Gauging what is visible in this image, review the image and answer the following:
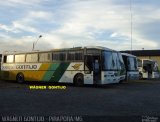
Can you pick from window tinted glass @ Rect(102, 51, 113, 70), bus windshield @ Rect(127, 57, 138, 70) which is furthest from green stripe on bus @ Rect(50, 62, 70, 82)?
bus windshield @ Rect(127, 57, 138, 70)

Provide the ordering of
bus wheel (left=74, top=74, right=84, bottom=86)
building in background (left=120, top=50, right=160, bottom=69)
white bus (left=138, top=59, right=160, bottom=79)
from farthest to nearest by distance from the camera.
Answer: building in background (left=120, top=50, right=160, bottom=69) → white bus (left=138, top=59, right=160, bottom=79) → bus wheel (left=74, top=74, right=84, bottom=86)

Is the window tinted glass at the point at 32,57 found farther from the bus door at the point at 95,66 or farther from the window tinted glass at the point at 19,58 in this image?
the bus door at the point at 95,66

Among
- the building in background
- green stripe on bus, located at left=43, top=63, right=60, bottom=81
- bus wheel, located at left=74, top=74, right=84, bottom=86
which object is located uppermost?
the building in background

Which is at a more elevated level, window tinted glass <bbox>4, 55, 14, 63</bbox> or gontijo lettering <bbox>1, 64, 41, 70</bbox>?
window tinted glass <bbox>4, 55, 14, 63</bbox>

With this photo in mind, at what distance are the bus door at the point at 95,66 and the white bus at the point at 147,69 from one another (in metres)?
17.0

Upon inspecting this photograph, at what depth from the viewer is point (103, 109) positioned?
42.6ft

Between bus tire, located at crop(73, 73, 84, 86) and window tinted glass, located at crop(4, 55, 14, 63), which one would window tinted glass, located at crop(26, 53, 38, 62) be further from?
bus tire, located at crop(73, 73, 84, 86)

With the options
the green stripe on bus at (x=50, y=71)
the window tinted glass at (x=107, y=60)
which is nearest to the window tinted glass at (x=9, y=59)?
the green stripe on bus at (x=50, y=71)

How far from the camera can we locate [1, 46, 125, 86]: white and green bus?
2409 cm

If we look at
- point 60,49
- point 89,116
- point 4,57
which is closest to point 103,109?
point 89,116

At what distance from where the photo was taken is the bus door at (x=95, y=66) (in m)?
24.0

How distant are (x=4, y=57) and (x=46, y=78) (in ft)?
18.9

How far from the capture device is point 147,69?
40.6 m

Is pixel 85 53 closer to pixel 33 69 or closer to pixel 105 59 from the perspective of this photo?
pixel 105 59
